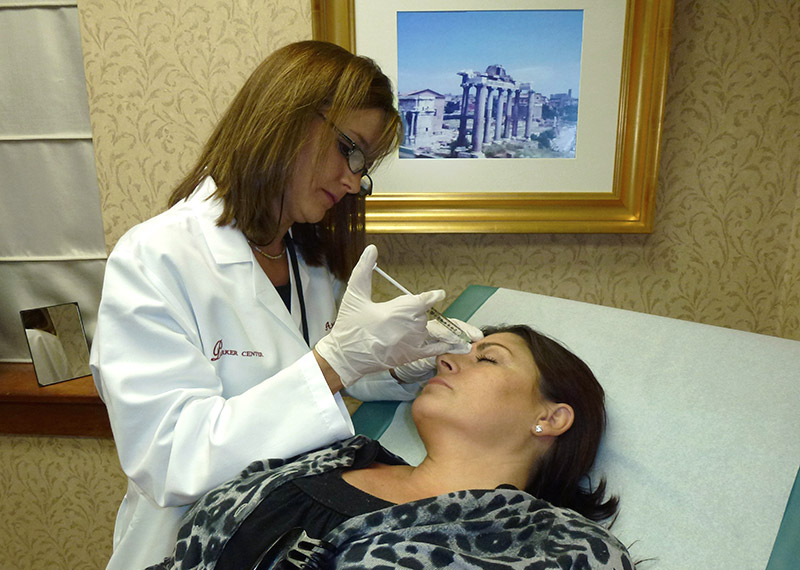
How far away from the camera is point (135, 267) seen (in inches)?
39.4

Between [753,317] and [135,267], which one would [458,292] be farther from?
[135,267]

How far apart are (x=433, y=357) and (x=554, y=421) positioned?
310 mm

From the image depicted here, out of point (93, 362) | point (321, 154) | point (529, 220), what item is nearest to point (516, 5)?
point (529, 220)

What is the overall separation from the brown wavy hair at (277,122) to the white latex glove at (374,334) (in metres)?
0.26

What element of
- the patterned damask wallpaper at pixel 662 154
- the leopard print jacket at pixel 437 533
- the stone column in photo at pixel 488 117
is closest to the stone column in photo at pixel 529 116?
the stone column in photo at pixel 488 117

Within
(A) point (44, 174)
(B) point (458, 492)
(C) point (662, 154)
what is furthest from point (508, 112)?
(A) point (44, 174)

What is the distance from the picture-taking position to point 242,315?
1.16 meters

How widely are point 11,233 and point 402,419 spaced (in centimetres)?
155

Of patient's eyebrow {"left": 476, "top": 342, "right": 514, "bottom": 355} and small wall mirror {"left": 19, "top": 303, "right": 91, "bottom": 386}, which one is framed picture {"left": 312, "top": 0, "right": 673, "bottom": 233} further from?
small wall mirror {"left": 19, "top": 303, "right": 91, "bottom": 386}

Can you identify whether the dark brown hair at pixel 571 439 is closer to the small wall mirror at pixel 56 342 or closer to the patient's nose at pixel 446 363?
the patient's nose at pixel 446 363

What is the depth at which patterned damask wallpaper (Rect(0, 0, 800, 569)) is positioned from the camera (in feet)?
5.32

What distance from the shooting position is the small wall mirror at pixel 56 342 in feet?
6.13

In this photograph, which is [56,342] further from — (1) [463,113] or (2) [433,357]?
(1) [463,113]

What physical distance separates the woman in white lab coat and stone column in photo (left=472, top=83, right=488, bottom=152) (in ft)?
1.72
